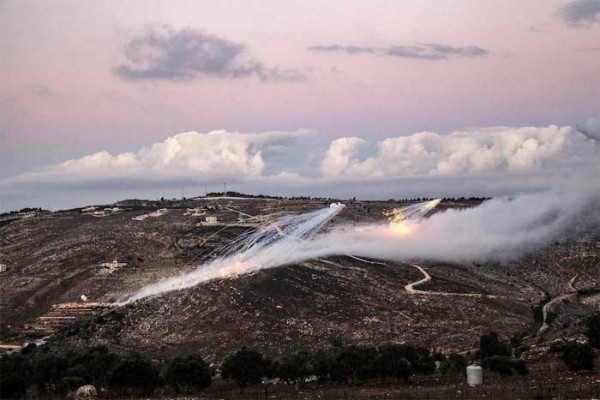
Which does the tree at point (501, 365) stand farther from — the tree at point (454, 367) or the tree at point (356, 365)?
the tree at point (356, 365)

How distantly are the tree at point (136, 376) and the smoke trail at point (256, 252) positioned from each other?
139 feet

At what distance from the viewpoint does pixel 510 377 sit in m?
58.7

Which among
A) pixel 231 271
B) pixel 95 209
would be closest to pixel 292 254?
pixel 231 271

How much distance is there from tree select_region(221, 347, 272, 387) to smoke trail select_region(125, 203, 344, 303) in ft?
140

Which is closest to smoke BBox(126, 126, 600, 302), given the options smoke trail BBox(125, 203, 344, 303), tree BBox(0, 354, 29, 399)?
smoke trail BBox(125, 203, 344, 303)

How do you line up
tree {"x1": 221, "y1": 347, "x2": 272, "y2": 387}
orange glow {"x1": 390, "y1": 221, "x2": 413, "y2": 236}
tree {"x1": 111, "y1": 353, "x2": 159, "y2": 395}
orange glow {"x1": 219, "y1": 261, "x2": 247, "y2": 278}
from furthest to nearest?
orange glow {"x1": 390, "y1": 221, "x2": 413, "y2": 236} → orange glow {"x1": 219, "y1": 261, "x2": 247, "y2": 278} → tree {"x1": 221, "y1": 347, "x2": 272, "y2": 387} → tree {"x1": 111, "y1": 353, "x2": 159, "y2": 395}

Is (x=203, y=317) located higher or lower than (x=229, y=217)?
lower

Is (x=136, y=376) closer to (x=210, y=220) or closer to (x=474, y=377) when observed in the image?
(x=474, y=377)

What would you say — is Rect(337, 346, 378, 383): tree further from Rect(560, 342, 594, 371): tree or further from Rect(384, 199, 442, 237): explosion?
Rect(384, 199, 442, 237): explosion

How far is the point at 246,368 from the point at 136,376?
841 centimetres

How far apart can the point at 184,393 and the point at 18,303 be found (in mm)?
58637

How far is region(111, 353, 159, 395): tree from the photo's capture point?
60094 millimetres

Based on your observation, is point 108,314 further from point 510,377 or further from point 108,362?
point 510,377

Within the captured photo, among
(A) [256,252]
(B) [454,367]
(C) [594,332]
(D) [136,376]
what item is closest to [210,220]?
(A) [256,252]
